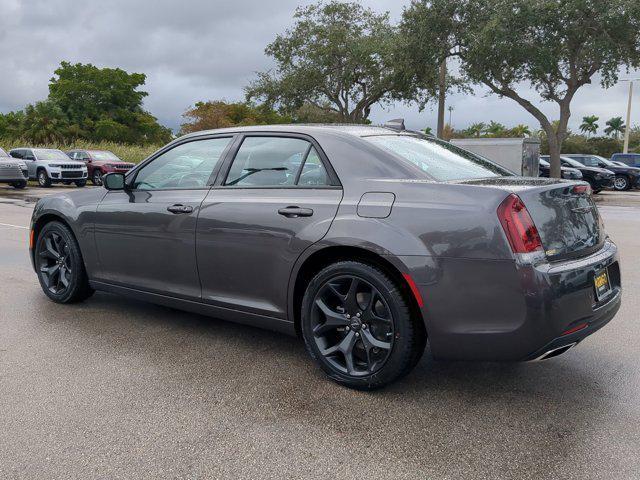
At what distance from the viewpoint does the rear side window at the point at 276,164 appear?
3.78 metres

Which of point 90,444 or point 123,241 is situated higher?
point 123,241

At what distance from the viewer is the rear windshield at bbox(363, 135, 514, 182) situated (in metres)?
3.62

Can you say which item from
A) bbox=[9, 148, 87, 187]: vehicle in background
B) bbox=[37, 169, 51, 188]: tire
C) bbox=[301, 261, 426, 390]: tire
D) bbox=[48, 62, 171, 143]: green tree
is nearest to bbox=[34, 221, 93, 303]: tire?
bbox=[301, 261, 426, 390]: tire

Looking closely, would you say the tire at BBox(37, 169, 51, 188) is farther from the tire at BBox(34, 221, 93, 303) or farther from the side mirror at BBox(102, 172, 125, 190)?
the side mirror at BBox(102, 172, 125, 190)

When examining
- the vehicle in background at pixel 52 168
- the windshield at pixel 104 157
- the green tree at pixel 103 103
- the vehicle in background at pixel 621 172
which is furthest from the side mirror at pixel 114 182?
the green tree at pixel 103 103

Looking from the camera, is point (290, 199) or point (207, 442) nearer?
point (207, 442)

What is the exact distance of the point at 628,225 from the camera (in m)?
12.4

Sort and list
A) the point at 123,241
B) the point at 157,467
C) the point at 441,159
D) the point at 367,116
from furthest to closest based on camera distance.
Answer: the point at 367,116, the point at 123,241, the point at 441,159, the point at 157,467

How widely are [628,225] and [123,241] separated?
10974 millimetres

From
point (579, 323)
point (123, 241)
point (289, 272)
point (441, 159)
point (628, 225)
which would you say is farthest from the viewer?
point (628, 225)

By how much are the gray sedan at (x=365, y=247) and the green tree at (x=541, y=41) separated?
2110 centimetres

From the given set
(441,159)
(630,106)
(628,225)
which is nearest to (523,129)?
(630,106)

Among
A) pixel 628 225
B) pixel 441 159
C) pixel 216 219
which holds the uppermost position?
pixel 441 159

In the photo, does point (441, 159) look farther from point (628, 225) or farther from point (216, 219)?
point (628, 225)
